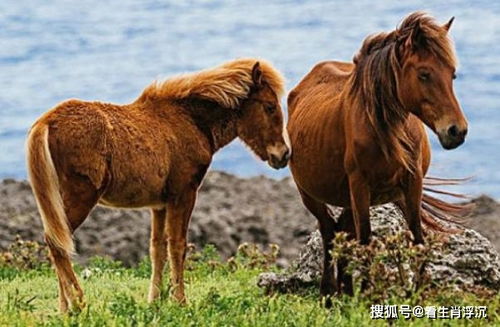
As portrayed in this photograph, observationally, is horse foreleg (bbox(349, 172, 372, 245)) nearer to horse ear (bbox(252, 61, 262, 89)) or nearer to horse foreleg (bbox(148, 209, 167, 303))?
horse ear (bbox(252, 61, 262, 89))

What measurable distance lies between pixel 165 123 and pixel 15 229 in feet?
23.4

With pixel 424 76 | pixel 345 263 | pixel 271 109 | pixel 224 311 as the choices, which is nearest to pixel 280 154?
pixel 271 109

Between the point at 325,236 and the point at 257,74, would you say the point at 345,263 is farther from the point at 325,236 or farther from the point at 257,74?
the point at 257,74

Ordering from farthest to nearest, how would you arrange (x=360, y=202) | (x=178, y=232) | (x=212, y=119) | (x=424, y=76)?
(x=212, y=119) < (x=178, y=232) < (x=360, y=202) < (x=424, y=76)

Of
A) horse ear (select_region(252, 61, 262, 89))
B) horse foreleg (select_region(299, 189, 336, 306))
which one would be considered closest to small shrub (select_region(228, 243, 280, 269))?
horse foreleg (select_region(299, 189, 336, 306))

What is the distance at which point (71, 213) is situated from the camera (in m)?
9.21

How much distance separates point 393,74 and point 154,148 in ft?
6.03

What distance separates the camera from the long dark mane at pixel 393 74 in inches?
361

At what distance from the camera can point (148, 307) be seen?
8508 millimetres

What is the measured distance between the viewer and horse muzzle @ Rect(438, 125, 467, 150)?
897cm

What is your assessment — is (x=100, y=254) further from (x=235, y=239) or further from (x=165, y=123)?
(x=165, y=123)

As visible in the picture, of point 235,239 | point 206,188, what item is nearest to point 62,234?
point 235,239

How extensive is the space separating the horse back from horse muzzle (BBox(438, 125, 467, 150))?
191 centimetres

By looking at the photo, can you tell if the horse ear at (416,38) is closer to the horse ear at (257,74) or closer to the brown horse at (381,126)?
the brown horse at (381,126)
